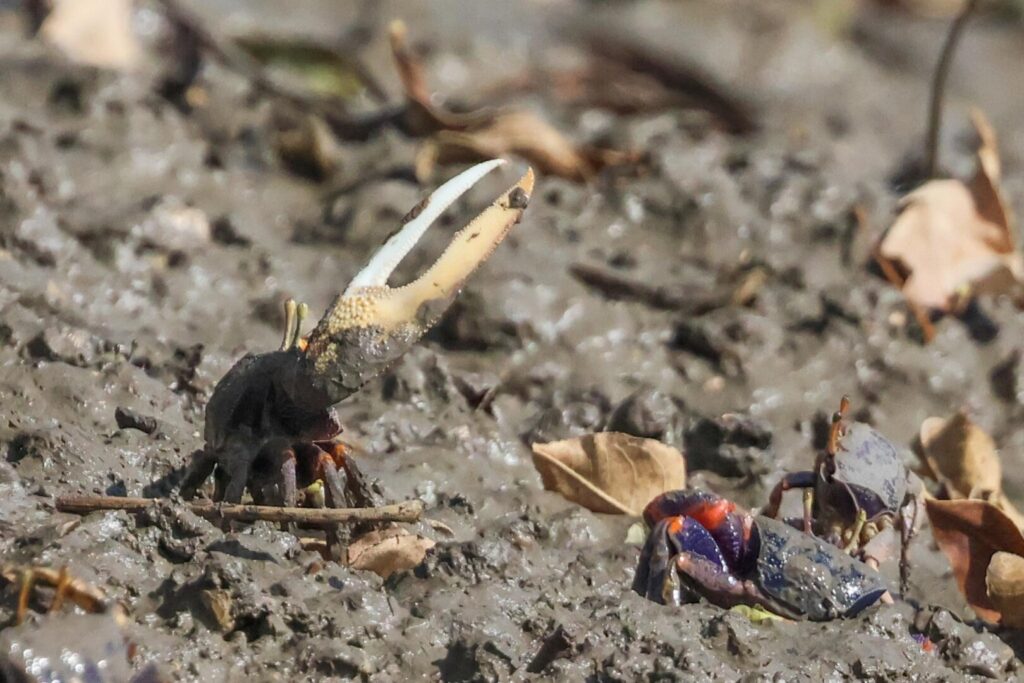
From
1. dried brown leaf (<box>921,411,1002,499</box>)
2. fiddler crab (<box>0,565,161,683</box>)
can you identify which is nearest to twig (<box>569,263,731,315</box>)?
dried brown leaf (<box>921,411,1002,499</box>)

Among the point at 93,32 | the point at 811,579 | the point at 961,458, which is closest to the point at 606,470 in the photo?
the point at 811,579

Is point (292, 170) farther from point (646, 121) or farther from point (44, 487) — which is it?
point (44, 487)

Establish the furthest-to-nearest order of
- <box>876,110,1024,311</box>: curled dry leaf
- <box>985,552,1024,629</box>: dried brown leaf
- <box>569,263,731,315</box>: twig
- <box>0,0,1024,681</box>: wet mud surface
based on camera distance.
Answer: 1. <box>876,110,1024,311</box>: curled dry leaf
2. <box>569,263,731,315</box>: twig
3. <box>985,552,1024,629</box>: dried brown leaf
4. <box>0,0,1024,681</box>: wet mud surface

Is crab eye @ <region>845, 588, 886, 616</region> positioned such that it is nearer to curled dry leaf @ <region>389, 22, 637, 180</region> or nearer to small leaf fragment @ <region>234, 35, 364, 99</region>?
curled dry leaf @ <region>389, 22, 637, 180</region>

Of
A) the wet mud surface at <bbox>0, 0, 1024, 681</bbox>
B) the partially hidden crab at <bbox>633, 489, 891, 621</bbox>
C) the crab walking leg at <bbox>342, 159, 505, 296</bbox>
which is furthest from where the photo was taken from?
the partially hidden crab at <bbox>633, 489, 891, 621</bbox>

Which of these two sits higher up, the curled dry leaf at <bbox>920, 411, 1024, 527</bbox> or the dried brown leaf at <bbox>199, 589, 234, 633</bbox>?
the dried brown leaf at <bbox>199, 589, 234, 633</bbox>

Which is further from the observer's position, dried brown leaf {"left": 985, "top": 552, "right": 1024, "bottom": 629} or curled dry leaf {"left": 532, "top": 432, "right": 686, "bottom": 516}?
curled dry leaf {"left": 532, "top": 432, "right": 686, "bottom": 516}

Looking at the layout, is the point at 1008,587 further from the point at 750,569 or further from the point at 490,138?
the point at 490,138
